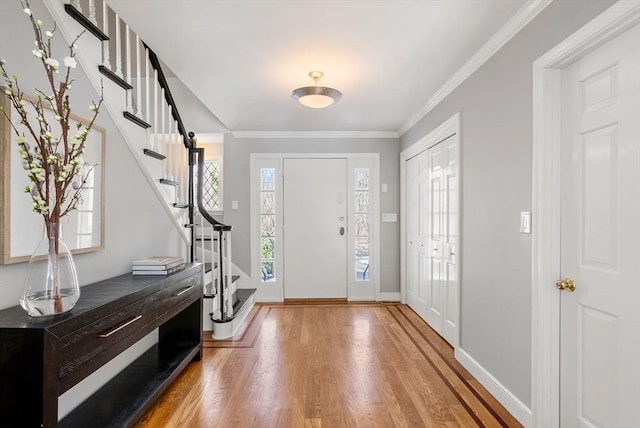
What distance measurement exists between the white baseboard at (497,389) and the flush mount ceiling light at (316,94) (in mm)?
2282

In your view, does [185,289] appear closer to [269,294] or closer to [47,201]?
[47,201]

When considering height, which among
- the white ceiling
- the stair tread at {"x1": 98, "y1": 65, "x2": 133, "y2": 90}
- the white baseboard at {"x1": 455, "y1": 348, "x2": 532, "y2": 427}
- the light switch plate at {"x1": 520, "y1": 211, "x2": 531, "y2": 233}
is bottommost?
the white baseboard at {"x1": 455, "y1": 348, "x2": 532, "y2": 427}

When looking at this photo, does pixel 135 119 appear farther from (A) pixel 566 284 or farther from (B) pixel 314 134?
(A) pixel 566 284

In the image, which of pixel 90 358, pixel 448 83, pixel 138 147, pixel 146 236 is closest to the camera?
pixel 90 358

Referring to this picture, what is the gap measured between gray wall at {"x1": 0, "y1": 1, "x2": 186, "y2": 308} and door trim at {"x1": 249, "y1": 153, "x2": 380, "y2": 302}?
1.52 meters

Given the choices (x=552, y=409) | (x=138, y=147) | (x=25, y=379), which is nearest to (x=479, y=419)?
(x=552, y=409)

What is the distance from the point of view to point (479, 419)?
1880mm

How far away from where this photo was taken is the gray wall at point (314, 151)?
14.3 ft

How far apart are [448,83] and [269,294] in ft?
10.7

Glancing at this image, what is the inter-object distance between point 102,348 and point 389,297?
3.54 metres

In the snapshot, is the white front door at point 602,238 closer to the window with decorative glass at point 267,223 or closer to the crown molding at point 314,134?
the crown molding at point 314,134

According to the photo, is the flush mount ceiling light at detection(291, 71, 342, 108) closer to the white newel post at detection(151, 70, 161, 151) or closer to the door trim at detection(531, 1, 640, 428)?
the white newel post at detection(151, 70, 161, 151)

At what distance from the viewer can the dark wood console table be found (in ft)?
3.73

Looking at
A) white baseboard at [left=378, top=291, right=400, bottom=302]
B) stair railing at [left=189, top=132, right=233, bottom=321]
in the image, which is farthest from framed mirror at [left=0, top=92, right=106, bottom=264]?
white baseboard at [left=378, top=291, right=400, bottom=302]
